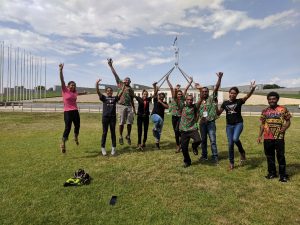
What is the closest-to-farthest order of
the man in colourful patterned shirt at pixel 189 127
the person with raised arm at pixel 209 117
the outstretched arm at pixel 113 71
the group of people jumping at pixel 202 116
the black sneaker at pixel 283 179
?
1. the black sneaker at pixel 283 179
2. the group of people jumping at pixel 202 116
3. the man in colourful patterned shirt at pixel 189 127
4. the person with raised arm at pixel 209 117
5. the outstretched arm at pixel 113 71

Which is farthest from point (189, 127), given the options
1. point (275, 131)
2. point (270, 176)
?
point (270, 176)

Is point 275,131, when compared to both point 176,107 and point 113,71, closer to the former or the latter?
point 176,107

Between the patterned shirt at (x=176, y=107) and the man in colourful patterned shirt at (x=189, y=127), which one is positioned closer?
the man in colourful patterned shirt at (x=189, y=127)

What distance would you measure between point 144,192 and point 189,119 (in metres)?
3.09

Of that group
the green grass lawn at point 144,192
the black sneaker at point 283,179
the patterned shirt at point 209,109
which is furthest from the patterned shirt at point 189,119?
the black sneaker at point 283,179

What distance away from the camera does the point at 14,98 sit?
60906 mm

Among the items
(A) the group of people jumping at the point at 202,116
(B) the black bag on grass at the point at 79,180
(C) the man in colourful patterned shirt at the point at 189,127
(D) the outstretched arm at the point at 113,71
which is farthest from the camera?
(D) the outstretched arm at the point at 113,71

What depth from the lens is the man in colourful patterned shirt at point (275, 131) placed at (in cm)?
745

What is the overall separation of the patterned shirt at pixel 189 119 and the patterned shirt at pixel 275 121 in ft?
6.82

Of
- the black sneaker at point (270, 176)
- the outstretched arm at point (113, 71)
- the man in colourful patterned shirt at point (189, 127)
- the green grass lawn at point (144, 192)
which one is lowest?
the green grass lawn at point (144, 192)

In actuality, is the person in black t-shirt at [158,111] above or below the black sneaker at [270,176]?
above

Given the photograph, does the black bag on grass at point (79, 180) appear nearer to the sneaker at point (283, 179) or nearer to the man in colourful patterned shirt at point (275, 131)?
the man in colourful patterned shirt at point (275, 131)

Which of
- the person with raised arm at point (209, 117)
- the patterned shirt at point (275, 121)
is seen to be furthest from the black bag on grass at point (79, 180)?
the patterned shirt at point (275, 121)

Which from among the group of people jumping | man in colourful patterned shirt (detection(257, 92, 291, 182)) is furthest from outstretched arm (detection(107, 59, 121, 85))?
man in colourful patterned shirt (detection(257, 92, 291, 182))
